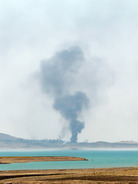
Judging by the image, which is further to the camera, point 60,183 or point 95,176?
point 95,176

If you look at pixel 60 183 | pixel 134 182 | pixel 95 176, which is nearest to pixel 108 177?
pixel 95 176

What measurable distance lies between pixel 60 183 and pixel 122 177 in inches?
476

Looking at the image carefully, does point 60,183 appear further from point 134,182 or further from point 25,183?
point 134,182

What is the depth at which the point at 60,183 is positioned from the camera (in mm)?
48938

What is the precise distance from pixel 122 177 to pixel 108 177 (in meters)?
2.56

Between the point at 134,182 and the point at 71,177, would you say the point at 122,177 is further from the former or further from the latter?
the point at 71,177

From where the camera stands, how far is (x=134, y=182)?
158 feet

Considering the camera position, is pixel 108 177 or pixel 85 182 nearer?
pixel 85 182

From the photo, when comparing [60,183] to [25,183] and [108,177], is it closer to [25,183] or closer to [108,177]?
[25,183]

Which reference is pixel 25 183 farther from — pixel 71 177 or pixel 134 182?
pixel 134 182

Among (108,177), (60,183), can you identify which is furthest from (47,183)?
(108,177)

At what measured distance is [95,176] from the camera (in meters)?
54.6

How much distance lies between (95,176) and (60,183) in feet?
28.2

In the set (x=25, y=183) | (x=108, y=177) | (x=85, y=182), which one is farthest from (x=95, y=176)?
(x=25, y=183)
